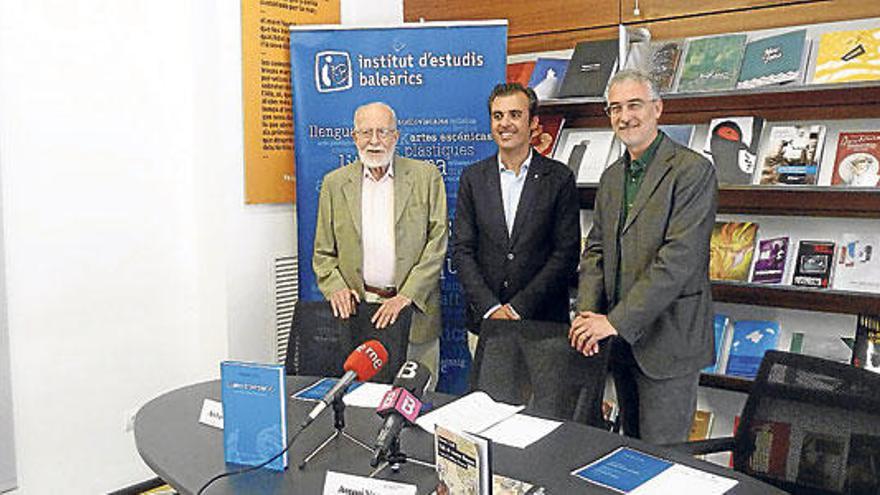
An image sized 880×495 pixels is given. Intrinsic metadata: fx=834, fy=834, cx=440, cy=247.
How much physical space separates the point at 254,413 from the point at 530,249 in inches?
65.0

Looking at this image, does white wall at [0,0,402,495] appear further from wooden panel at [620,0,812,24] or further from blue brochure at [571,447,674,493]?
blue brochure at [571,447,674,493]

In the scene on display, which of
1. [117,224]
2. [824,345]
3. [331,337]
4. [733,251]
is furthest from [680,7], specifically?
[117,224]

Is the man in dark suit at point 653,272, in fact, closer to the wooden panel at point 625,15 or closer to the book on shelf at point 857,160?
the book on shelf at point 857,160

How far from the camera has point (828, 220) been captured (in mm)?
3455

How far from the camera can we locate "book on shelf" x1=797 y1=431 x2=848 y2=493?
1.97 m

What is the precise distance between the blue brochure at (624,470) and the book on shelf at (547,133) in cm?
233

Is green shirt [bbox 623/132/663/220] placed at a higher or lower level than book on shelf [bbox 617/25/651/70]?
lower

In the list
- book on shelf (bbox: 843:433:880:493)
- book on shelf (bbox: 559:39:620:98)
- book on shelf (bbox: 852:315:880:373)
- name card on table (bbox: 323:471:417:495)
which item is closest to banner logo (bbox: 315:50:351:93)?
book on shelf (bbox: 559:39:620:98)

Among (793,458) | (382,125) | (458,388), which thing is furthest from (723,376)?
(382,125)

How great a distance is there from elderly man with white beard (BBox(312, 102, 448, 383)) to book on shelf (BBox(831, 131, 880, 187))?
1611 millimetres

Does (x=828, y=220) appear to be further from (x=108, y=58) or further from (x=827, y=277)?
(x=108, y=58)

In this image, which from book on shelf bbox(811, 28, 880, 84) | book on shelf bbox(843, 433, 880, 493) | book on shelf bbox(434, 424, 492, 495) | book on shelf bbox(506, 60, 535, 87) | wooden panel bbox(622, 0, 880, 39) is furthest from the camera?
book on shelf bbox(506, 60, 535, 87)

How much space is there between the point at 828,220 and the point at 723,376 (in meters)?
0.78

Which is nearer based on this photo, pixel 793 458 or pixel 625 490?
pixel 625 490
